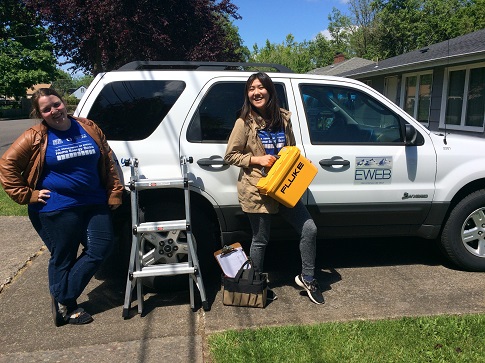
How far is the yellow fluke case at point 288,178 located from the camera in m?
3.27

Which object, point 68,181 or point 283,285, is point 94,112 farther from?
point 283,285

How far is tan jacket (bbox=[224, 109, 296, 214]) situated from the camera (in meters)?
3.33

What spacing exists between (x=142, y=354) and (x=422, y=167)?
9.25ft

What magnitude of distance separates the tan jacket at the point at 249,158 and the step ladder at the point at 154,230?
16.0 inches

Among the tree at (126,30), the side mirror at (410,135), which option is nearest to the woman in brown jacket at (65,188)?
the side mirror at (410,135)

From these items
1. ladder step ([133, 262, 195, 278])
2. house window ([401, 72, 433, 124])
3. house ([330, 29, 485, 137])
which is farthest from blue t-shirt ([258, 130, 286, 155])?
house window ([401, 72, 433, 124])

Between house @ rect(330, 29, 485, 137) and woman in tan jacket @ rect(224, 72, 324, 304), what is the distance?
8.12 meters

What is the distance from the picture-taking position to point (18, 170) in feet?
10.1

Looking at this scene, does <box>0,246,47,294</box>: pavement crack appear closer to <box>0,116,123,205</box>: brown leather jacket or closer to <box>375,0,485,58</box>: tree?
<box>0,116,123,205</box>: brown leather jacket

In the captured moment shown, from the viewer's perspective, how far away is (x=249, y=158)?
330cm

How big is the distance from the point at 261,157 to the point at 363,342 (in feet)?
4.94

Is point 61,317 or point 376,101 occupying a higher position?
point 376,101

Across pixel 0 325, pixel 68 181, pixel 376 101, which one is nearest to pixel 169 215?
pixel 68 181

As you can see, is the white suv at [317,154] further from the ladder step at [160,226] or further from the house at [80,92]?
the house at [80,92]
